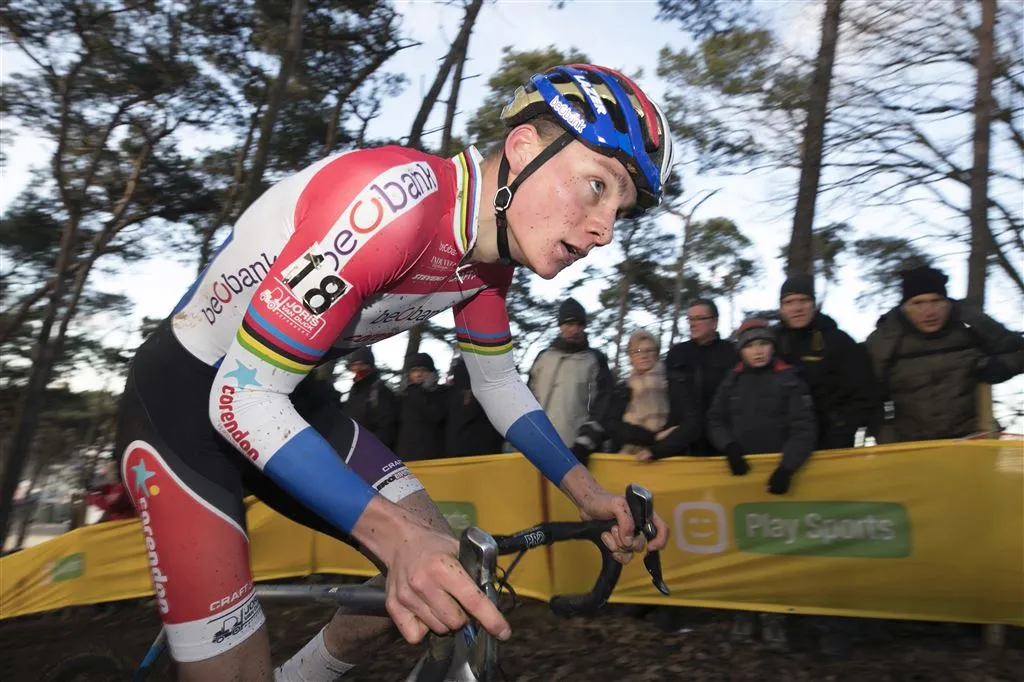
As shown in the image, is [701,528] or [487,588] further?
[701,528]

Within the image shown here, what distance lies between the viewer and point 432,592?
1.35 m

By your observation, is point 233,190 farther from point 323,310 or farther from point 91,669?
point 323,310

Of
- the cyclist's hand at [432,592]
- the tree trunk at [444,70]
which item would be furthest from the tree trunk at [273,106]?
the cyclist's hand at [432,592]

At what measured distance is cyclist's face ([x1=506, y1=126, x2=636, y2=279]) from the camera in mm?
1974

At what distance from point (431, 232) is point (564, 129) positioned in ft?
1.48

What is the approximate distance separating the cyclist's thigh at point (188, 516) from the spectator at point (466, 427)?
454 centimetres

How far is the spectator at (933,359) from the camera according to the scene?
444 cm

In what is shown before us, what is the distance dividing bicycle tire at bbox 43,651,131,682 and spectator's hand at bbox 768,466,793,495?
3.58 m

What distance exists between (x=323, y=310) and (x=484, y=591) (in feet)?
2.22

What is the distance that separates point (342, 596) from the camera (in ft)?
6.14

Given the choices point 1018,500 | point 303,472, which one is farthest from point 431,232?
point 1018,500

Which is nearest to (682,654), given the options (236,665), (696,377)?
(696,377)

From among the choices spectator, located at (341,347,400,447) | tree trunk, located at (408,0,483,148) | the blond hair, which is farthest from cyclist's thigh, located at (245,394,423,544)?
tree trunk, located at (408,0,483,148)

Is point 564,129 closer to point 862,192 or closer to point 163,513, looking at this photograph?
point 163,513
